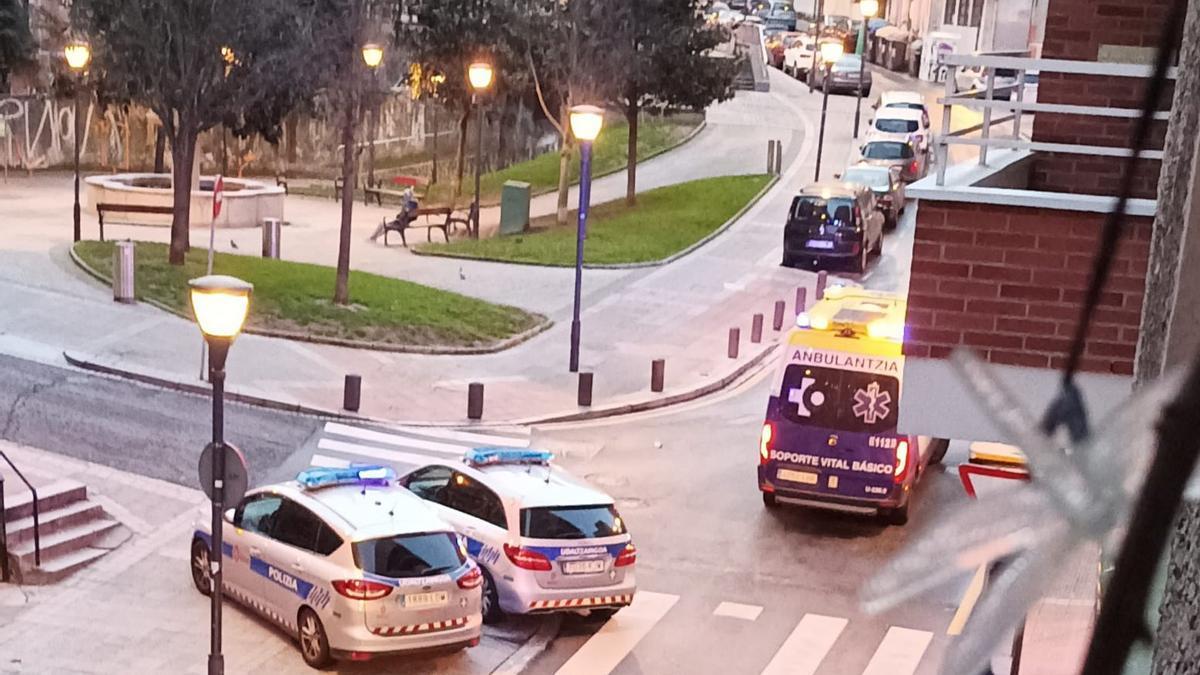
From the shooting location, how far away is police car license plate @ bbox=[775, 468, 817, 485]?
1633cm

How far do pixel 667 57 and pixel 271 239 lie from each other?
12.4 m

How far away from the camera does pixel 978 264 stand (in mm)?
7504

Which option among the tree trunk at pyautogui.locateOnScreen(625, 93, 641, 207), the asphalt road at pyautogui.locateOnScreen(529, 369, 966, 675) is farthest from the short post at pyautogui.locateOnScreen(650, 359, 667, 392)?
the tree trunk at pyautogui.locateOnScreen(625, 93, 641, 207)

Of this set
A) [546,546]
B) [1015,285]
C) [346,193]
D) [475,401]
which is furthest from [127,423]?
[1015,285]

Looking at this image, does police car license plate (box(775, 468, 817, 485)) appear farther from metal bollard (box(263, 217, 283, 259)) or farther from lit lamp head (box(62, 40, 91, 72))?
lit lamp head (box(62, 40, 91, 72))

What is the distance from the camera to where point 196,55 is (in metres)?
25.9

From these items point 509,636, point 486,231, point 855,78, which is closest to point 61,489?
A: point 509,636

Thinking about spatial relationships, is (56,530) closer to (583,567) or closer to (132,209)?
(583,567)

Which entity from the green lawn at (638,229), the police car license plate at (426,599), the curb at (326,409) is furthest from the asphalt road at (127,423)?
the green lawn at (638,229)

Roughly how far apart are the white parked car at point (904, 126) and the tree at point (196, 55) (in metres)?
19.0

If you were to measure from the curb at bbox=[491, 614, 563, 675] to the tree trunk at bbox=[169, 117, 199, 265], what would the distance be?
15.5m

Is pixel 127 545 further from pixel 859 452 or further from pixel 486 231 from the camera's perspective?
pixel 486 231

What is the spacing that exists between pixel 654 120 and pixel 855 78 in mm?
8568

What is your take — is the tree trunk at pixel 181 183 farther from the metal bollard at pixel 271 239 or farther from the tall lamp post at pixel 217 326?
the tall lamp post at pixel 217 326
